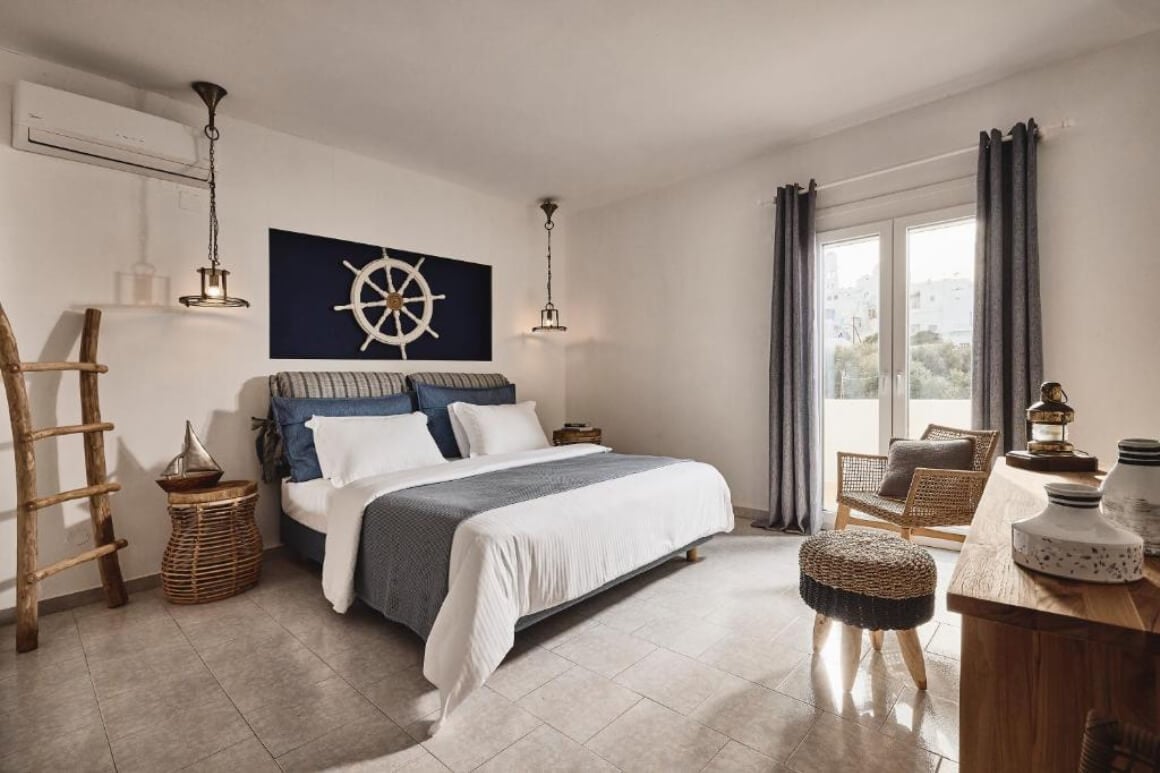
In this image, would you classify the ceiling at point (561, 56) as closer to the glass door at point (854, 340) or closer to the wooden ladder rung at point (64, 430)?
the glass door at point (854, 340)

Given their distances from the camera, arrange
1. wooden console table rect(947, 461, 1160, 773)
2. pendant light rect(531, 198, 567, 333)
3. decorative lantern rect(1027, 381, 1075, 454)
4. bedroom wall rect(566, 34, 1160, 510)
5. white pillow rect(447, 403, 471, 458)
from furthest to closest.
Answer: pendant light rect(531, 198, 567, 333), white pillow rect(447, 403, 471, 458), bedroom wall rect(566, 34, 1160, 510), decorative lantern rect(1027, 381, 1075, 454), wooden console table rect(947, 461, 1160, 773)

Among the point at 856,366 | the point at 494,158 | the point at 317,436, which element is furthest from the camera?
the point at 494,158

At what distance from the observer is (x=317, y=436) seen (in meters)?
3.16

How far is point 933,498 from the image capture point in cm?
274

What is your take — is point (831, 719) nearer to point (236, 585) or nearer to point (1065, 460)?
point (1065, 460)

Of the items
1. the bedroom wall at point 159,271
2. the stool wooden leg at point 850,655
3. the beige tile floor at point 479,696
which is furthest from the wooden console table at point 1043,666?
the bedroom wall at point 159,271

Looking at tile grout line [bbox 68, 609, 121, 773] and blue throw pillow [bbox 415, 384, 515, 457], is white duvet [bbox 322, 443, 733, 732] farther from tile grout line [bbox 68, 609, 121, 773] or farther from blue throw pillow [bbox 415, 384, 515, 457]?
tile grout line [bbox 68, 609, 121, 773]

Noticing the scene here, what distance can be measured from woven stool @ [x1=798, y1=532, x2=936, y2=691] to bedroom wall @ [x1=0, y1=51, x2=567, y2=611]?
3229mm

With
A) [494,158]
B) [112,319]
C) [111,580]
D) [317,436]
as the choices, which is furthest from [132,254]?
[494,158]

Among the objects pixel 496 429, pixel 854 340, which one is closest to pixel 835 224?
pixel 854 340

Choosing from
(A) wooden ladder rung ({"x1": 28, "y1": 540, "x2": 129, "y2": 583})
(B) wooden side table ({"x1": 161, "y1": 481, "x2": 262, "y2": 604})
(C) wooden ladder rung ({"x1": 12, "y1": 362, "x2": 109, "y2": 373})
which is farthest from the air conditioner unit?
(A) wooden ladder rung ({"x1": 28, "y1": 540, "x2": 129, "y2": 583})

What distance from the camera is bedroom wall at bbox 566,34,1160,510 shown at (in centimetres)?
276

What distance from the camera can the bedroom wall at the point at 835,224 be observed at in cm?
276

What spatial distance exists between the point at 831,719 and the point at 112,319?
3.81 metres
